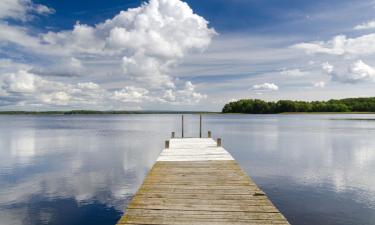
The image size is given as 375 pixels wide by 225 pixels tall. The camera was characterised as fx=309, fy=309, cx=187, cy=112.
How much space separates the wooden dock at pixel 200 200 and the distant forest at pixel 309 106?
7011 inches

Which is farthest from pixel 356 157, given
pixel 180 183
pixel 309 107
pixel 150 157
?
pixel 309 107

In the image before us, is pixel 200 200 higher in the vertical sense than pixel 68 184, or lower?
higher

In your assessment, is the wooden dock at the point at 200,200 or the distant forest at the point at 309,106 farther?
the distant forest at the point at 309,106

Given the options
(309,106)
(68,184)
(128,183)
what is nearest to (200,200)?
(128,183)

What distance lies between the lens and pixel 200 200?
29.3 ft

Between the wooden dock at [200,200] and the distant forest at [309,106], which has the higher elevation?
the distant forest at [309,106]

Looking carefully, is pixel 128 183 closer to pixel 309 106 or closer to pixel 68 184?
pixel 68 184

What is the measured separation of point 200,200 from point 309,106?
191 meters

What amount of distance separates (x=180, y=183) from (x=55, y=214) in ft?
18.7

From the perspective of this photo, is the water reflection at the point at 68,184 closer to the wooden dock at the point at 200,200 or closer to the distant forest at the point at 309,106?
the wooden dock at the point at 200,200

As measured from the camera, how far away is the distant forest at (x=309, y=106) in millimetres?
177500

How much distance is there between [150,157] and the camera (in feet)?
92.1

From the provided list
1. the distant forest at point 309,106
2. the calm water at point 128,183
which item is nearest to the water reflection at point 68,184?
the calm water at point 128,183

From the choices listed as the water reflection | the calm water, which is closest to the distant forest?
the calm water
